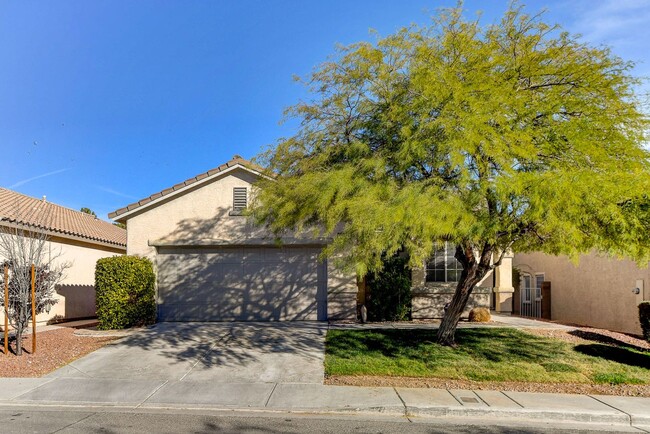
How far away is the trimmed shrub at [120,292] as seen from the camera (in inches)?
521

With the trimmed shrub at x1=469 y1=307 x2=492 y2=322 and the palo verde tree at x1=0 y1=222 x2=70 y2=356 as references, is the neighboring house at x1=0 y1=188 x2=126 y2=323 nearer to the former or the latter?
the palo verde tree at x1=0 y1=222 x2=70 y2=356

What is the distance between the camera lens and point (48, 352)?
A: 35.4 feet

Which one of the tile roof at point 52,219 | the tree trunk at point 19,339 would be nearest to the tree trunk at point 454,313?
the tree trunk at point 19,339

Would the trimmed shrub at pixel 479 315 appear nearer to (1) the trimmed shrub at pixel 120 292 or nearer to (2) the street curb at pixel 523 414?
(2) the street curb at pixel 523 414

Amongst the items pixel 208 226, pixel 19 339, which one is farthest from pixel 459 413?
pixel 208 226

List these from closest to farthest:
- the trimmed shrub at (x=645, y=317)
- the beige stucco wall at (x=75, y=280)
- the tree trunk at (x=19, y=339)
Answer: the tree trunk at (x=19, y=339)
the trimmed shrub at (x=645, y=317)
the beige stucco wall at (x=75, y=280)

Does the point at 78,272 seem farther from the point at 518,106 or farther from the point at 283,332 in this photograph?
the point at 518,106

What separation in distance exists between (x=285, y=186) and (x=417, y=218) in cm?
340

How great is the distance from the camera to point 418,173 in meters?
9.34

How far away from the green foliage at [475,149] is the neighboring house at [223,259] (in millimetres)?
5280

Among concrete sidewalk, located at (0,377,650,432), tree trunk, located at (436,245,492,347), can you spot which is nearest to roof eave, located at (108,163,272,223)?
concrete sidewalk, located at (0,377,650,432)

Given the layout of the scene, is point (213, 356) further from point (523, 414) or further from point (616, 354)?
point (616, 354)

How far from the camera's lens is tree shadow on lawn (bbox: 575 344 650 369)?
10203 millimetres

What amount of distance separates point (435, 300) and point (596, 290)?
19.5ft
